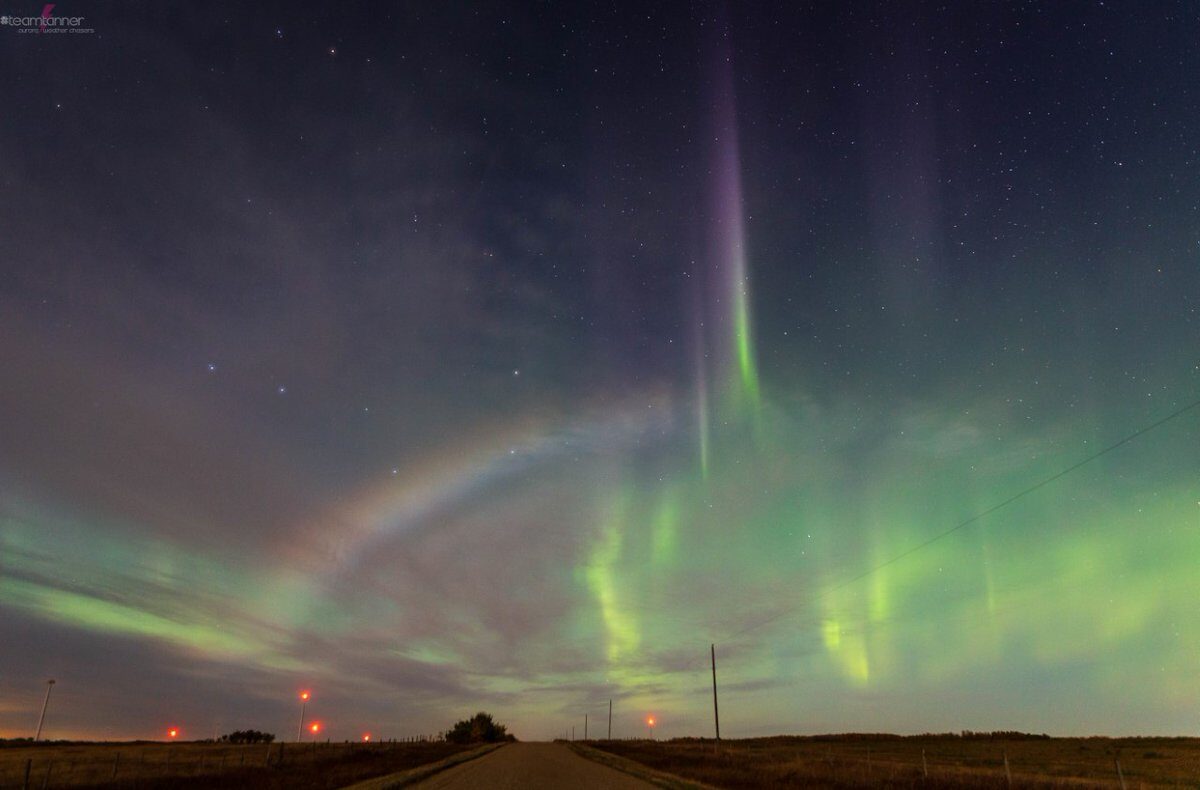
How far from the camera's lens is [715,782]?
28391 millimetres

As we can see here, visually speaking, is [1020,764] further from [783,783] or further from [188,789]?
[188,789]

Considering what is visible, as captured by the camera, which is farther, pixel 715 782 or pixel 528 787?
pixel 715 782

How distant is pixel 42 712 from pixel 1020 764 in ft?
387

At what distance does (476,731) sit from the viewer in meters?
147

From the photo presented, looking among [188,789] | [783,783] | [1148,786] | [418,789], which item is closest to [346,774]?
[188,789]

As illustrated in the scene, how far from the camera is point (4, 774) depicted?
153 ft

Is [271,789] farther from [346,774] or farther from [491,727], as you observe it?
[491,727]

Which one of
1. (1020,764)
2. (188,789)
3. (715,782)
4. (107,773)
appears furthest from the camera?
(1020,764)

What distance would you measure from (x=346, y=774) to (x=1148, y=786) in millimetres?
37853

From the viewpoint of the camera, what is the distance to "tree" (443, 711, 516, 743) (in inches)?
5738

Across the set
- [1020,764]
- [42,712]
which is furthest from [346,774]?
[42,712]

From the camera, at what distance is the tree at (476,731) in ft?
478

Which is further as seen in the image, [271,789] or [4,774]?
[4,774]

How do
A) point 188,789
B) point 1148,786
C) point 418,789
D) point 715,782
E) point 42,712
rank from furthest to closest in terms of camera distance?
point 42,712 < point 1148,786 < point 715,782 < point 188,789 < point 418,789
